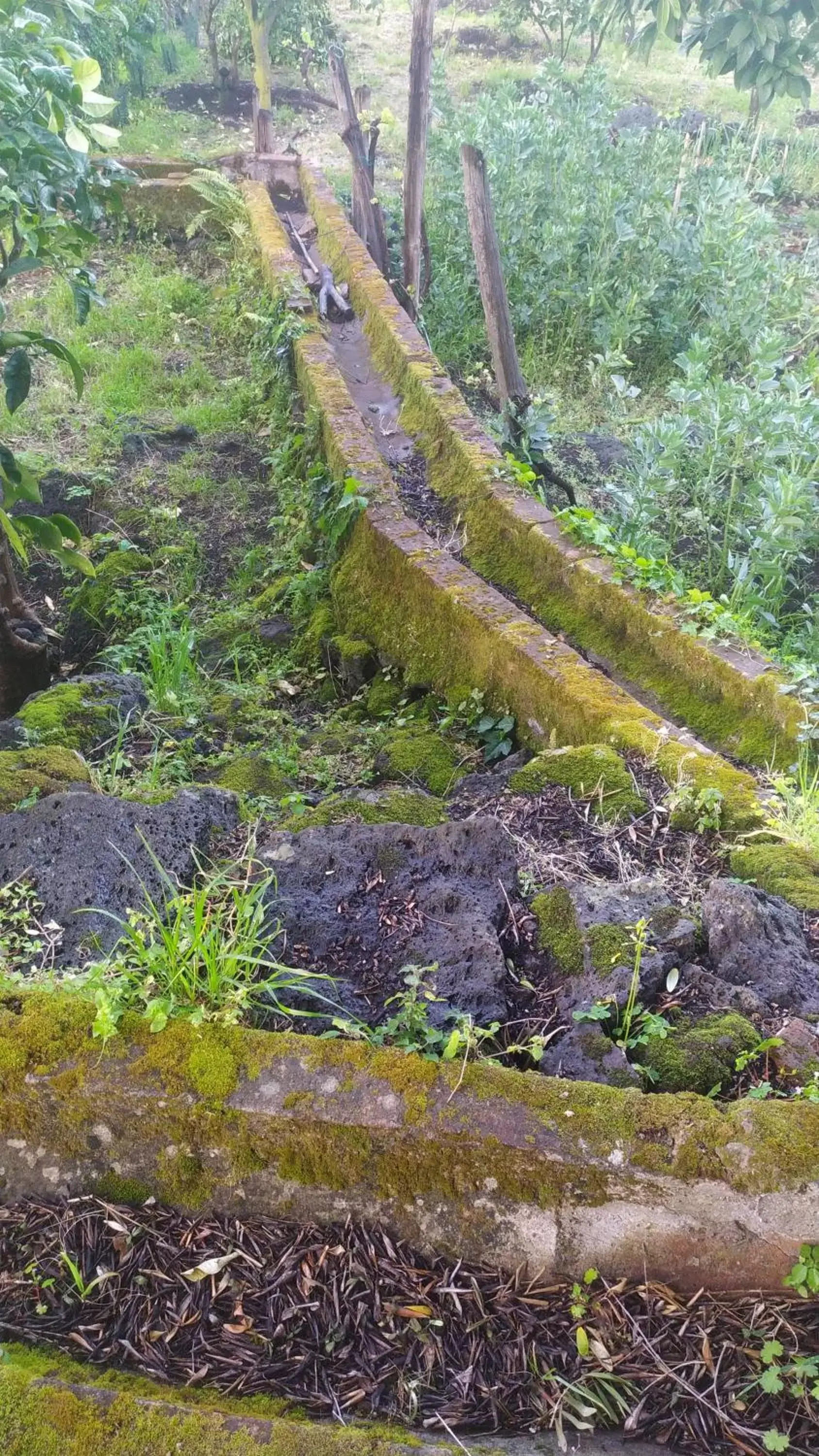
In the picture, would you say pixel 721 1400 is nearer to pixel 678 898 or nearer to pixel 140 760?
pixel 678 898

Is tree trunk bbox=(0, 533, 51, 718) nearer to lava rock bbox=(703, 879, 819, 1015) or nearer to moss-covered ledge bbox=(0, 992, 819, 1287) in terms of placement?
moss-covered ledge bbox=(0, 992, 819, 1287)

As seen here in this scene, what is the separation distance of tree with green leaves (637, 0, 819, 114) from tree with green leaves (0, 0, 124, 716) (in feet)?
40.1

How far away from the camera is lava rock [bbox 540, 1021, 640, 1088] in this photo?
2240 mm

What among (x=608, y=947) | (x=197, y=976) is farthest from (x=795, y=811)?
(x=197, y=976)

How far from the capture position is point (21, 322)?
8.92 m

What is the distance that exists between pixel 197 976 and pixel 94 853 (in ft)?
2.72

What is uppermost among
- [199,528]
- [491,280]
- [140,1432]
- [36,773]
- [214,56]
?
[214,56]

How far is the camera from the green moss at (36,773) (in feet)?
11.1

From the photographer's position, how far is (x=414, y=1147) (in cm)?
195

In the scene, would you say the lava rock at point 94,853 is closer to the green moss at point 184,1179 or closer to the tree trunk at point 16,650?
the green moss at point 184,1179

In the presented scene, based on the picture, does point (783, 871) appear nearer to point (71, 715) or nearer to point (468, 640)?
point (468, 640)

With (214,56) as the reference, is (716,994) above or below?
below

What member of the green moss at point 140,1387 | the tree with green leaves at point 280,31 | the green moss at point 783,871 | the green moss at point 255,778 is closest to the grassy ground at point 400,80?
the tree with green leaves at point 280,31

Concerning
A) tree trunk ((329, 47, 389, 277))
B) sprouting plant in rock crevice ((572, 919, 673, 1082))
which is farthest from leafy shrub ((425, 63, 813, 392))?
sprouting plant in rock crevice ((572, 919, 673, 1082))
